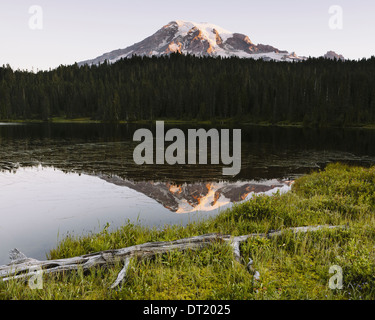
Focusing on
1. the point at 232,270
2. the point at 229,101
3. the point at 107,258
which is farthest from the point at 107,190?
the point at 229,101

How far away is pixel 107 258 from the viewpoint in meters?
7.22

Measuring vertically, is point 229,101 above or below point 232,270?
above

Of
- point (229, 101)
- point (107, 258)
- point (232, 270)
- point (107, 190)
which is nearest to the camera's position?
point (232, 270)

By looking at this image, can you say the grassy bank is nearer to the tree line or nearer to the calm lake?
the calm lake

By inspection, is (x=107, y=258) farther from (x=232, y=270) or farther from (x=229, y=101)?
(x=229, y=101)

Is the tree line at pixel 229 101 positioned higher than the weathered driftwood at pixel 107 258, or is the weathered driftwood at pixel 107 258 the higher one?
the tree line at pixel 229 101

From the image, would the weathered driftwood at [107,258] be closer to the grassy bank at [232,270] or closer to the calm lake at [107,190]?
the grassy bank at [232,270]

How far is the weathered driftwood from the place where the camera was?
260 inches

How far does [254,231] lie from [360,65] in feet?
718

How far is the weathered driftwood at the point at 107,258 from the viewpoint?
260 inches

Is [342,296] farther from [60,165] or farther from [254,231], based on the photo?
[60,165]

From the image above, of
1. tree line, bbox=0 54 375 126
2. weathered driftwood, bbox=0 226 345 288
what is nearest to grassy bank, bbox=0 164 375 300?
weathered driftwood, bbox=0 226 345 288

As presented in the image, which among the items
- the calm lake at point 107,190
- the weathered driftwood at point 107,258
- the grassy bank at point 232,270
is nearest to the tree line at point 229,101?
the calm lake at point 107,190

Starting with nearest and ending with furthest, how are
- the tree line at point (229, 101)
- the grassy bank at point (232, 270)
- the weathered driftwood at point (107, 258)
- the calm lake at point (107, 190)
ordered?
the grassy bank at point (232, 270)
the weathered driftwood at point (107, 258)
the calm lake at point (107, 190)
the tree line at point (229, 101)
